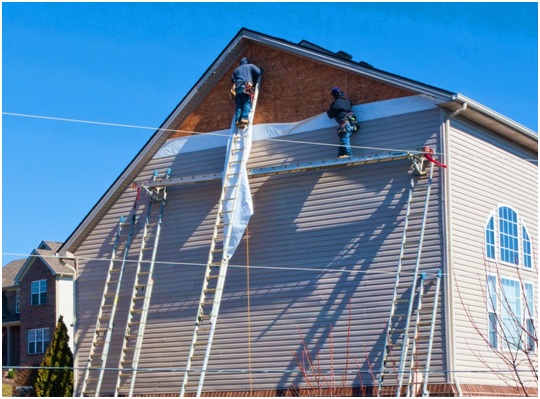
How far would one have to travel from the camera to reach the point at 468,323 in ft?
66.7

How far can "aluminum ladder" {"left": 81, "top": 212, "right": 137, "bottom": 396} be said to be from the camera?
23453 millimetres

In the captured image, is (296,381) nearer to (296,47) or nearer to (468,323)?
(468,323)

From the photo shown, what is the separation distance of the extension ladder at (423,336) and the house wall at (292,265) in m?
0.24

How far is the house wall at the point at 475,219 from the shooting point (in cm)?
2025

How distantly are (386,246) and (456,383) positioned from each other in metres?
3.26

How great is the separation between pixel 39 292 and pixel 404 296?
111ft

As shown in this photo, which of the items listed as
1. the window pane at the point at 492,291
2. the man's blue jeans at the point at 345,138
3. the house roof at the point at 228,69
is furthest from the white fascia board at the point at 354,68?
the window pane at the point at 492,291

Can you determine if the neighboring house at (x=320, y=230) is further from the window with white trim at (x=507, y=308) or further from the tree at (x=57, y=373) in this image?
the tree at (x=57, y=373)

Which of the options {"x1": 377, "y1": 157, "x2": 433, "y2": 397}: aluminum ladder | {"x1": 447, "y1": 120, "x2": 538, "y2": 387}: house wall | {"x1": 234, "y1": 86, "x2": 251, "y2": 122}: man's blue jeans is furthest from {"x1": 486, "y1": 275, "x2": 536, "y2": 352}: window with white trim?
{"x1": 234, "y1": 86, "x2": 251, "y2": 122}: man's blue jeans

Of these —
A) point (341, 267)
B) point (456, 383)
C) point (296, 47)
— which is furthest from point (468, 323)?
point (296, 47)

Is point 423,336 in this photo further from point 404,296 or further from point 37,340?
point 37,340

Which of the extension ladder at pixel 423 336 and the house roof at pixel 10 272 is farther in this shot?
the house roof at pixel 10 272

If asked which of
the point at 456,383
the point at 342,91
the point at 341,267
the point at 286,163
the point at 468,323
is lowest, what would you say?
the point at 456,383

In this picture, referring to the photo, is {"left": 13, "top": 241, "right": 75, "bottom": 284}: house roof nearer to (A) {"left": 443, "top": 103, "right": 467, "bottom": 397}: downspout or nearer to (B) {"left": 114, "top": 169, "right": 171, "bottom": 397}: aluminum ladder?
(B) {"left": 114, "top": 169, "right": 171, "bottom": 397}: aluminum ladder
